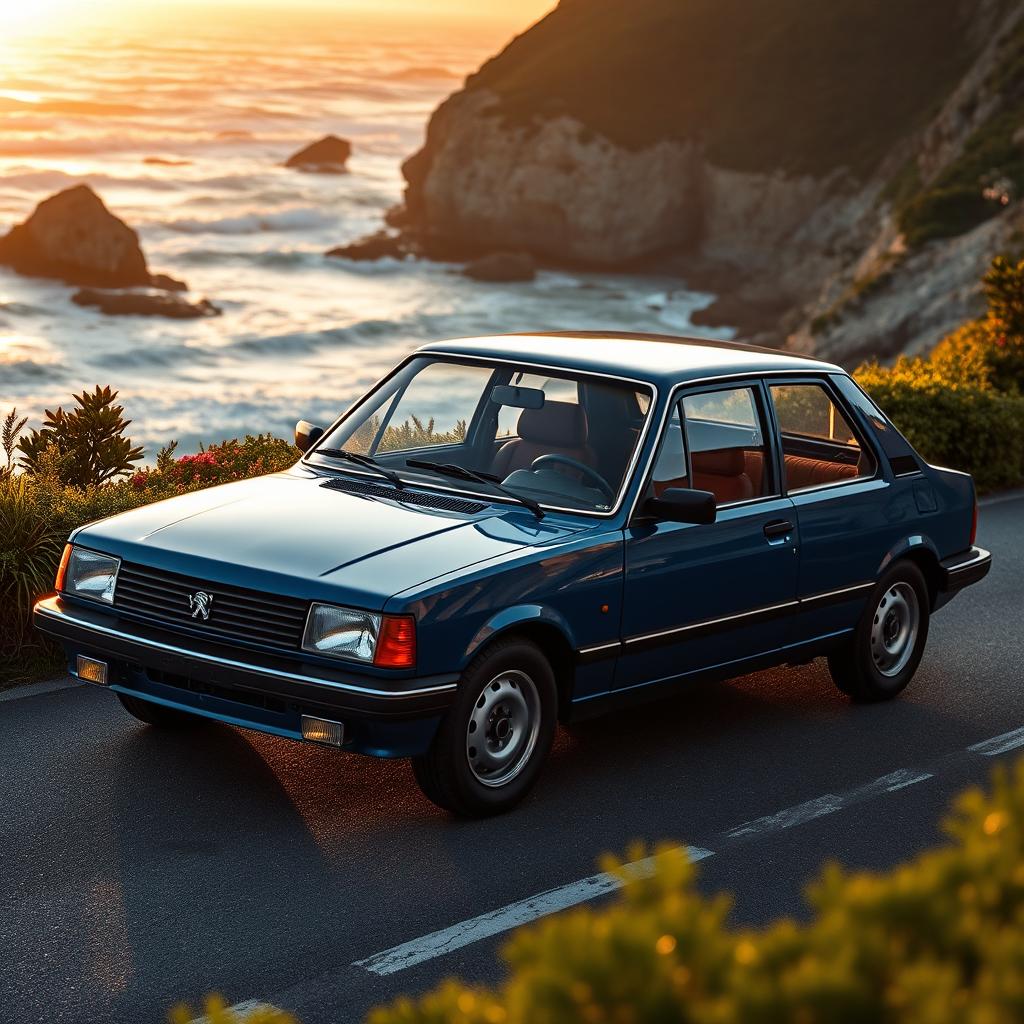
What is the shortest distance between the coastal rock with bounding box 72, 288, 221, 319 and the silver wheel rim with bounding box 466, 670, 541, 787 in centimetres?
5896

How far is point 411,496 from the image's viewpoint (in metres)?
7.10

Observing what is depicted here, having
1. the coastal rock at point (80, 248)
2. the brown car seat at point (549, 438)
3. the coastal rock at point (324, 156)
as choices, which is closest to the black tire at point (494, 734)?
the brown car seat at point (549, 438)

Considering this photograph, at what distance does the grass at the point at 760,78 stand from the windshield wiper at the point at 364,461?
68.9 m

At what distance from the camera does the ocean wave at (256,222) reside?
88.1 meters

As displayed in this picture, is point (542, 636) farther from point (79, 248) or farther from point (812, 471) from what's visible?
point (79, 248)

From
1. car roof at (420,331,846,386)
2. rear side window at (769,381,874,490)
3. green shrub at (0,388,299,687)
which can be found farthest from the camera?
green shrub at (0,388,299,687)

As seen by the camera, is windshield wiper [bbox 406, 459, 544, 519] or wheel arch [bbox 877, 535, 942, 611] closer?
windshield wiper [bbox 406, 459, 544, 519]

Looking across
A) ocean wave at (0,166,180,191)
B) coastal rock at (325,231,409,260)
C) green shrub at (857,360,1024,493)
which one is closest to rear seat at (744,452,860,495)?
green shrub at (857,360,1024,493)

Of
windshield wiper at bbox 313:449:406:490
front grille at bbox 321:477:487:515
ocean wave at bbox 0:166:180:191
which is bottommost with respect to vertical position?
ocean wave at bbox 0:166:180:191

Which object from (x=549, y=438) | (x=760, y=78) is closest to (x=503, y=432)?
(x=549, y=438)

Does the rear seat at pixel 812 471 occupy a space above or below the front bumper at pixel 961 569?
above

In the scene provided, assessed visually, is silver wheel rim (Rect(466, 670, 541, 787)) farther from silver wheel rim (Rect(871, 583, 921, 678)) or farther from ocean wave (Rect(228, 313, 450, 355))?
ocean wave (Rect(228, 313, 450, 355))

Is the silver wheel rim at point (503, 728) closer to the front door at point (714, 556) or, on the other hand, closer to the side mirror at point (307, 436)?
the front door at point (714, 556)

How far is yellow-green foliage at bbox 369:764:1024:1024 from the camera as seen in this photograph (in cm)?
208
